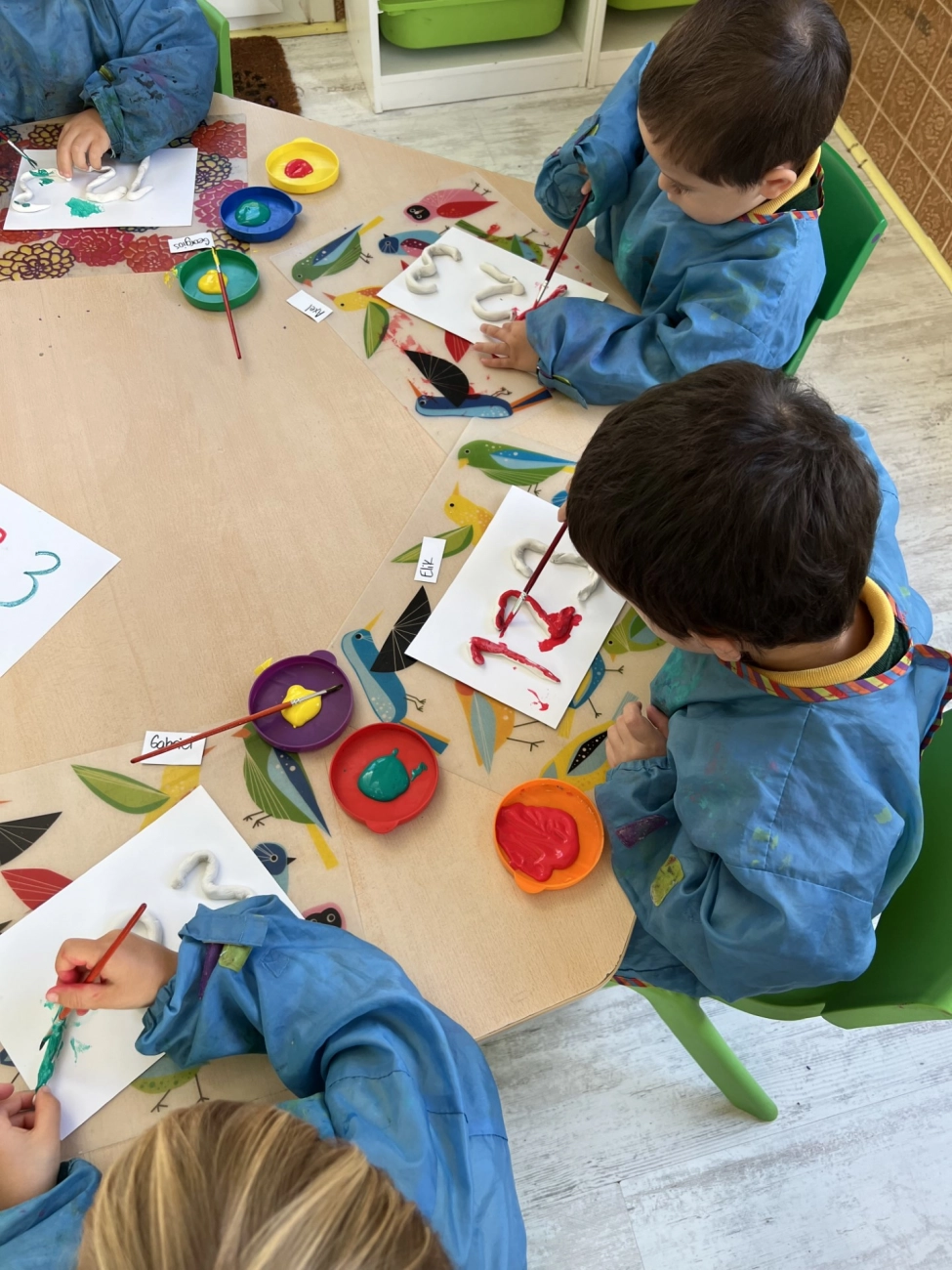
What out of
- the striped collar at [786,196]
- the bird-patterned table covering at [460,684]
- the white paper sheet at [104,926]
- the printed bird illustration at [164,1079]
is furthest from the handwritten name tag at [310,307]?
the printed bird illustration at [164,1079]

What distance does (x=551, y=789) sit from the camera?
95 centimetres

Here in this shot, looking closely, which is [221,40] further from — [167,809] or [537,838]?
[537,838]

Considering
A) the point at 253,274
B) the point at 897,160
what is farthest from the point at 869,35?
the point at 253,274

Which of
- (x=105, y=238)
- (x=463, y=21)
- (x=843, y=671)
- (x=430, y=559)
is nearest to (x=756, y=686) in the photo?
(x=843, y=671)

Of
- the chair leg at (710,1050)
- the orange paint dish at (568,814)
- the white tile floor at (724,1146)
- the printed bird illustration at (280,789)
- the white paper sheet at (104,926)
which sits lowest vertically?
the white tile floor at (724,1146)

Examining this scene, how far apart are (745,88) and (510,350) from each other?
395 millimetres

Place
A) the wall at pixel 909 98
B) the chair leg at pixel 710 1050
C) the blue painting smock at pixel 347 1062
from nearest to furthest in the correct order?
the blue painting smock at pixel 347 1062 → the chair leg at pixel 710 1050 → the wall at pixel 909 98

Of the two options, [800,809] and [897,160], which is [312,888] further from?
[897,160]

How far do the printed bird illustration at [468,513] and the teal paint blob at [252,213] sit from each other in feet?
1.79

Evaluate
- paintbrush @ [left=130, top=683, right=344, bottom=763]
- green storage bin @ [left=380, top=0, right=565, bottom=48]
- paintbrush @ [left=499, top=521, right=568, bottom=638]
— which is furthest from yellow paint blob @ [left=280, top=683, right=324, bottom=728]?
green storage bin @ [left=380, top=0, right=565, bottom=48]

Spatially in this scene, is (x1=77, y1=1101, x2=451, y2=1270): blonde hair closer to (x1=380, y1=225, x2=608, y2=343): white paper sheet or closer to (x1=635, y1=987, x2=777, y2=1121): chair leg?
(x1=635, y1=987, x2=777, y2=1121): chair leg

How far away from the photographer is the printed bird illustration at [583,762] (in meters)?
0.96

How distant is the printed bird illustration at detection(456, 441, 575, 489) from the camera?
116 centimetres

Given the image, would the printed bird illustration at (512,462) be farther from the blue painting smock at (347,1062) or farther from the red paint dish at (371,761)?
the blue painting smock at (347,1062)
